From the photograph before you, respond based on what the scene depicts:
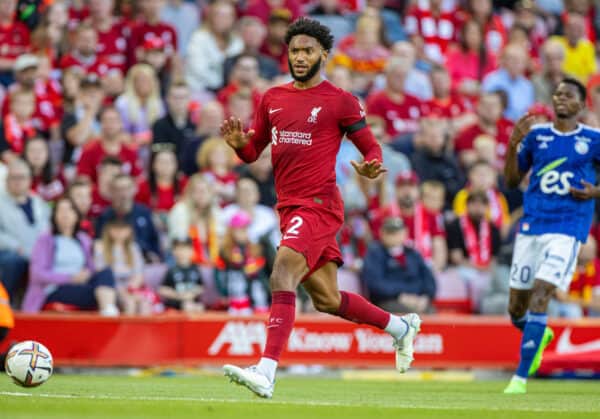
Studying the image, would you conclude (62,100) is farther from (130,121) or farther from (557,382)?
(557,382)

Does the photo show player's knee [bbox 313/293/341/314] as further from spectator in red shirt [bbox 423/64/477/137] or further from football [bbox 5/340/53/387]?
spectator in red shirt [bbox 423/64/477/137]

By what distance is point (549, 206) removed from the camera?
39.2 ft

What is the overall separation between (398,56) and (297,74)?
32.2 ft

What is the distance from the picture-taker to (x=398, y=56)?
64.1 feet

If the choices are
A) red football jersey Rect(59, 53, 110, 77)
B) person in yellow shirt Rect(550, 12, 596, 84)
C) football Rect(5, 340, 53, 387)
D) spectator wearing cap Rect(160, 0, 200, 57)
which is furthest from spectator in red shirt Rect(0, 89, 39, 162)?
person in yellow shirt Rect(550, 12, 596, 84)

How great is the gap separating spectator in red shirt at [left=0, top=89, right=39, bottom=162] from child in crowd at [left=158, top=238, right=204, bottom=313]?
272 centimetres

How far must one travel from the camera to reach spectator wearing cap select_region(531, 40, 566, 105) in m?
21.2

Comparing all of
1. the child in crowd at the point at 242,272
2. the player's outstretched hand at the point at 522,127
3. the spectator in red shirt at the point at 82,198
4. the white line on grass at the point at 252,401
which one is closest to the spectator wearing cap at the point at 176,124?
the spectator in red shirt at the point at 82,198

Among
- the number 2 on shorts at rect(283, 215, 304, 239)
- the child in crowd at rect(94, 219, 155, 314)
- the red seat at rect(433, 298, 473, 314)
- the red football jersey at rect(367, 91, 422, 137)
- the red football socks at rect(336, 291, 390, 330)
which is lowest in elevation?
the red seat at rect(433, 298, 473, 314)

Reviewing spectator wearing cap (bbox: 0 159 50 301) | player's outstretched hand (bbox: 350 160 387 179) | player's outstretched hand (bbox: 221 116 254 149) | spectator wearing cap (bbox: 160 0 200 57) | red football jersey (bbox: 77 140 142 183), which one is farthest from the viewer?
spectator wearing cap (bbox: 160 0 200 57)

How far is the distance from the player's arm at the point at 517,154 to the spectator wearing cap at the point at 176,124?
666 cm

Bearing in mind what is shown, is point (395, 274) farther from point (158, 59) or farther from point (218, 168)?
point (158, 59)

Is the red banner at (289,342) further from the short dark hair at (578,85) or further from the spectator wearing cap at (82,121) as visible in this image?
the short dark hair at (578,85)

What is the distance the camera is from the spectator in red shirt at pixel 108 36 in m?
18.9
